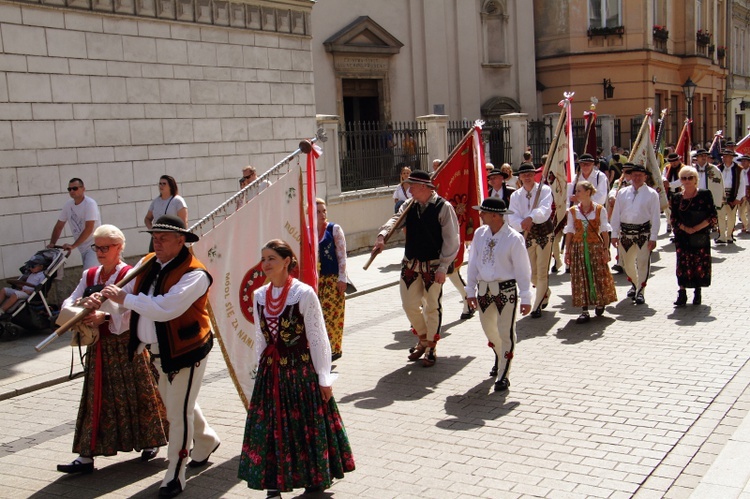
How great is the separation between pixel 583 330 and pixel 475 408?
3.27 metres

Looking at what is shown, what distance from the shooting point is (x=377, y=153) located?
18.5 metres

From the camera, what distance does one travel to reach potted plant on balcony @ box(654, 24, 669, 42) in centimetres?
3272

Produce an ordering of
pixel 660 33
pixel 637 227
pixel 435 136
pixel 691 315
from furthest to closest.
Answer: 1. pixel 660 33
2. pixel 435 136
3. pixel 637 227
4. pixel 691 315

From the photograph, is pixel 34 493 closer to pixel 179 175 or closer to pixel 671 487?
pixel 671 487

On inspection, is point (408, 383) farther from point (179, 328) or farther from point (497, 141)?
point (497, 141)

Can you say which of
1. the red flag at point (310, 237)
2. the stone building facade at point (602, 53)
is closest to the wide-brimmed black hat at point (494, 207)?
the red flag at point (310, 237)

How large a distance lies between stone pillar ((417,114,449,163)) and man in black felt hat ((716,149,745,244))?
601 centimetres

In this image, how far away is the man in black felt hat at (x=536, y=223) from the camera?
35.0 ft

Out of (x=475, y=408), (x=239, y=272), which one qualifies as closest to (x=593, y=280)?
(x=475, y=408)

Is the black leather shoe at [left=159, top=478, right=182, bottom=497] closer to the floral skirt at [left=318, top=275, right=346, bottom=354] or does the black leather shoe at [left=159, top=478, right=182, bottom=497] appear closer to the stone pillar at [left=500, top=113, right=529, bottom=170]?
the floral skirt at [left=318, top=275, right=346, bottom=354]

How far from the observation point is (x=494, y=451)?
6.01 metres

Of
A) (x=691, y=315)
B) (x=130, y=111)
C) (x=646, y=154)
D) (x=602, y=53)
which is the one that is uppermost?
(x=602, y=53)

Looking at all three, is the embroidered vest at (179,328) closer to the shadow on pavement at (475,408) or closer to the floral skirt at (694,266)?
the shadow on pavement at (475,408)

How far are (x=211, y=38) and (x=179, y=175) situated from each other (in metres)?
2.51
